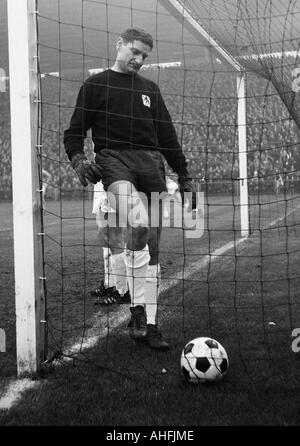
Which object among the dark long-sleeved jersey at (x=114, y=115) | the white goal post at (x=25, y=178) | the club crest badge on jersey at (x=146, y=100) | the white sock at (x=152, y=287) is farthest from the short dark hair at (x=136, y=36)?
the white sock at (x=152, y=287)

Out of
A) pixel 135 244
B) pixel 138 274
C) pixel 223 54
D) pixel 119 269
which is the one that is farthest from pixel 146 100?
pixel 223 54

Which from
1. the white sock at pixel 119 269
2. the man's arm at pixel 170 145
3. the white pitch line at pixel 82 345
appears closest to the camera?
the white pitch line at pixel 82 345

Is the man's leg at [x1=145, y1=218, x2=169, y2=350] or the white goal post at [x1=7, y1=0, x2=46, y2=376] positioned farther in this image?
the man's leg at [x1=145, y1=218, x2=169, y2=350]

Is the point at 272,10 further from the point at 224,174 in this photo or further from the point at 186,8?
the point at 224,174

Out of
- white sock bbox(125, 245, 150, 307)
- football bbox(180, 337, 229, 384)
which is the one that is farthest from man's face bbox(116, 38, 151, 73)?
football bbox(180, 337, 229, 384)

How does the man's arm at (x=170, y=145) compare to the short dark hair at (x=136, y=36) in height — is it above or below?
below

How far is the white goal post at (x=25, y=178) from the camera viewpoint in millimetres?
2803

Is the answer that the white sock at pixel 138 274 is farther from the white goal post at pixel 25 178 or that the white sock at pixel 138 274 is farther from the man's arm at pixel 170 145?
the white goal post at pixel 25 178

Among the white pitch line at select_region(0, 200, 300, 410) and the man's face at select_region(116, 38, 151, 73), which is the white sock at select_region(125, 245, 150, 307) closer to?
the white pitch line at select_region(0, 200, 300, 410)

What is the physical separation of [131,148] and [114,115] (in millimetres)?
230

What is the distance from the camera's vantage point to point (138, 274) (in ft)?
11.6

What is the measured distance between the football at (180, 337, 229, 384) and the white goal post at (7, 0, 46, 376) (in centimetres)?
75

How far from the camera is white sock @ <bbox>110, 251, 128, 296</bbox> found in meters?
4.67

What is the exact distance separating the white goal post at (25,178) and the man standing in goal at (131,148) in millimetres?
537
